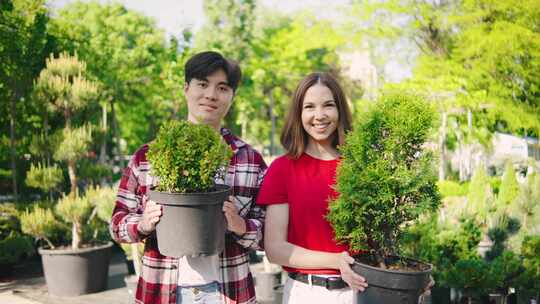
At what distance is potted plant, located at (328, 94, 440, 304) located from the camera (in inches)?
77.5

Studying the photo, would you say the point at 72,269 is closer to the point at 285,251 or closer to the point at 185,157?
the point at 285,251

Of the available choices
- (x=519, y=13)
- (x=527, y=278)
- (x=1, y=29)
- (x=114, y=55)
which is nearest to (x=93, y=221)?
(x=1, y=29)

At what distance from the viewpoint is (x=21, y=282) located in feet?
26.0

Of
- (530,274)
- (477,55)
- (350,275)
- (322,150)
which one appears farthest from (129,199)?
(477,55)

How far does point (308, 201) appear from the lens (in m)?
2.25

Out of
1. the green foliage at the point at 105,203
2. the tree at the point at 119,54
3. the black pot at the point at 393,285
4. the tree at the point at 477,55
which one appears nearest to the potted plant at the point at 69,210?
the green foliage at the point at 105,203

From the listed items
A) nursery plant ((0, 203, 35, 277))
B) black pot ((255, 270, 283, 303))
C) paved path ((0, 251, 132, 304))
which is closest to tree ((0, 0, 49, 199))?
nursery plant ((0, 203, 35, 277))

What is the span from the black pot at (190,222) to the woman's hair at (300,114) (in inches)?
20.3

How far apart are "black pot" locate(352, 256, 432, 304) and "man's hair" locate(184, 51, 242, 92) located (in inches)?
47.0

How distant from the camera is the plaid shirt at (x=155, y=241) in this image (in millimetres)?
2236

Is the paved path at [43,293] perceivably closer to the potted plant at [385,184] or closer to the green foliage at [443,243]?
the green foliage at [443,243]

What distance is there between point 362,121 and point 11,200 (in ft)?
32.4

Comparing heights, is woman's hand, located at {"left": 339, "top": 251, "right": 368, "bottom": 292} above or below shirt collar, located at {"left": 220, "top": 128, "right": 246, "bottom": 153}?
below

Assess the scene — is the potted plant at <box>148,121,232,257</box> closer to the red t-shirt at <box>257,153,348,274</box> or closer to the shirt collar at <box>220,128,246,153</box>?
the red t-shirt at <box>257,153,348,274</box>
